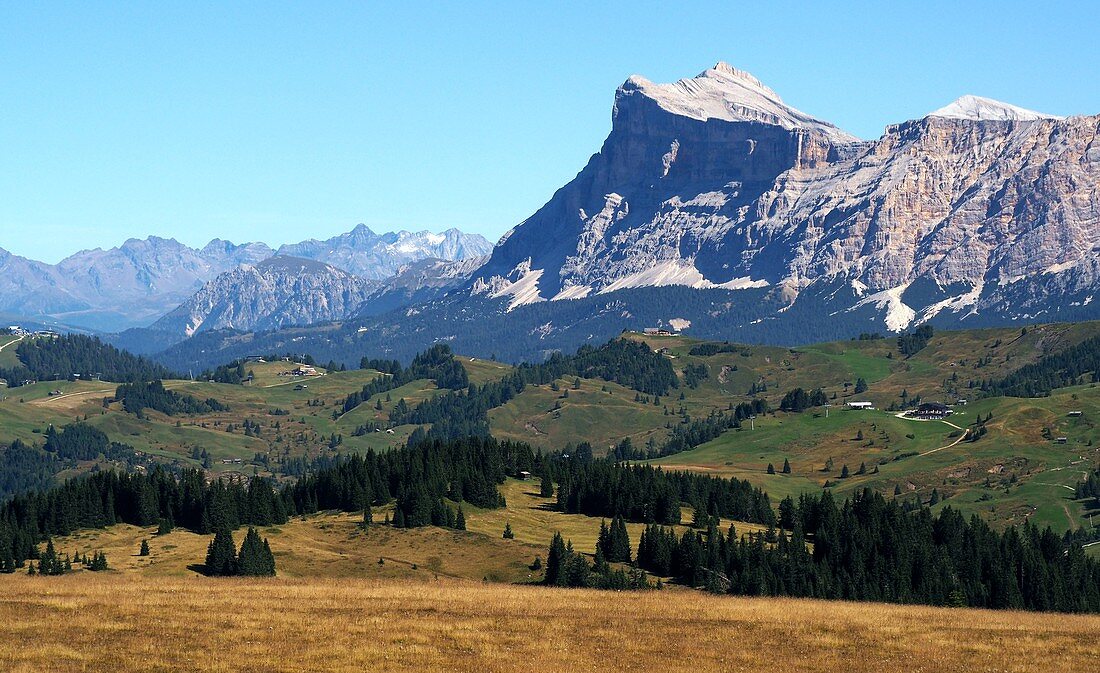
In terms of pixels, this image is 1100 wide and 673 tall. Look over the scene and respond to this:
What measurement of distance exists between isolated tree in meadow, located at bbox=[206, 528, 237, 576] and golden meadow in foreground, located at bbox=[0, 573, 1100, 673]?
29744 mm

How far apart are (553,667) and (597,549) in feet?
284

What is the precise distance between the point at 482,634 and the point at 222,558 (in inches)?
2396

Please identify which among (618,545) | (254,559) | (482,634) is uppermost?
(618,545)

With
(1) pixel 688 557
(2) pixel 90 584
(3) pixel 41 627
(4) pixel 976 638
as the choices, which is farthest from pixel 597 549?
(3) pixel 41 627

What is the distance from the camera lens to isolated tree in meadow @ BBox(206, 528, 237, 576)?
137625 millimetres

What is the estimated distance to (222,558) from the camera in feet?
456

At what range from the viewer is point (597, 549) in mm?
162375

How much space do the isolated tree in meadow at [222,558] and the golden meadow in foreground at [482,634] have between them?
29744 millimetres

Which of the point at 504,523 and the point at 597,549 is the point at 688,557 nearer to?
the point at 597,549

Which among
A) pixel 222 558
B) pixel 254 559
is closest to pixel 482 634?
pixel 254 559

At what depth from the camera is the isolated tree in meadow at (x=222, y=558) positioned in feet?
452

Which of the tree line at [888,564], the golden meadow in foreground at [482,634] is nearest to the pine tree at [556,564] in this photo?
the tree line at [888,564]

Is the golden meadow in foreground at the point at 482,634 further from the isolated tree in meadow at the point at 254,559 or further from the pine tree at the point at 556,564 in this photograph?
the pine tree at the point at 556,564

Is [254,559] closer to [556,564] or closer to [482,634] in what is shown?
[556,564]
